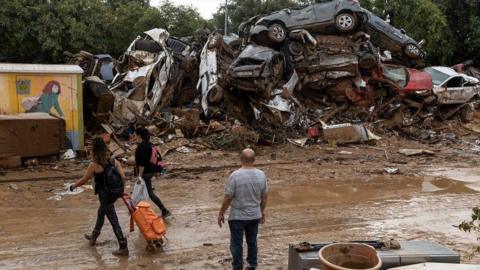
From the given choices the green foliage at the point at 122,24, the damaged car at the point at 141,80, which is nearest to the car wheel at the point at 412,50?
the damaged car at the point at 141,80

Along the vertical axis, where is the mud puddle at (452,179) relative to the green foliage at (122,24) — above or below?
below

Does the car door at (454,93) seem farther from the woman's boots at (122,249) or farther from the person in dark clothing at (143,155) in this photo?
the woman's boots at (122,249)

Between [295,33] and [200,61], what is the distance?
3.11 meters

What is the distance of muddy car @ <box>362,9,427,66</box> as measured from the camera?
17875 mm

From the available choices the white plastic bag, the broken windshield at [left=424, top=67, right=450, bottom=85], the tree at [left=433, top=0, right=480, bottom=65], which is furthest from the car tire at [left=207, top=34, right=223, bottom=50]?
the tree at [left=433, top=0, right=480, bottom=65]

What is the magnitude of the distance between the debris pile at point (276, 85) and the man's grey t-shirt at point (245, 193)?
7.60 m

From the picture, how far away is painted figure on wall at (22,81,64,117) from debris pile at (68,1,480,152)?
141 centimetres

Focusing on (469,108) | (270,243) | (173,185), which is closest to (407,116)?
(469,108)

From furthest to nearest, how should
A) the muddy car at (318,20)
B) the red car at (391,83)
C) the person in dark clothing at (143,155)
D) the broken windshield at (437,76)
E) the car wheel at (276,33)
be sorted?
1. the broken windshield at (437,76)
2. the red car at (391,83)
3. the muddy car at (318,20)
4. the car wheel at (276,33)
5. the person in dark clothing at (143,155)

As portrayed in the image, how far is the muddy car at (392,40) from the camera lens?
17.9m

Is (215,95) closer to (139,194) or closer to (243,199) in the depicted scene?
(139,194)

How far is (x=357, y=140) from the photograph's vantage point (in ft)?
50.0

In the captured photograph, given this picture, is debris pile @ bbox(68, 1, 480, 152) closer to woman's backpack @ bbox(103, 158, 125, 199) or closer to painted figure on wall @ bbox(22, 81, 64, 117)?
painted figure on wall @ bbox(22, 81, 64, 117)

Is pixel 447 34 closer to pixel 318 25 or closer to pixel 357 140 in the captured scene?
pixel 318 25
